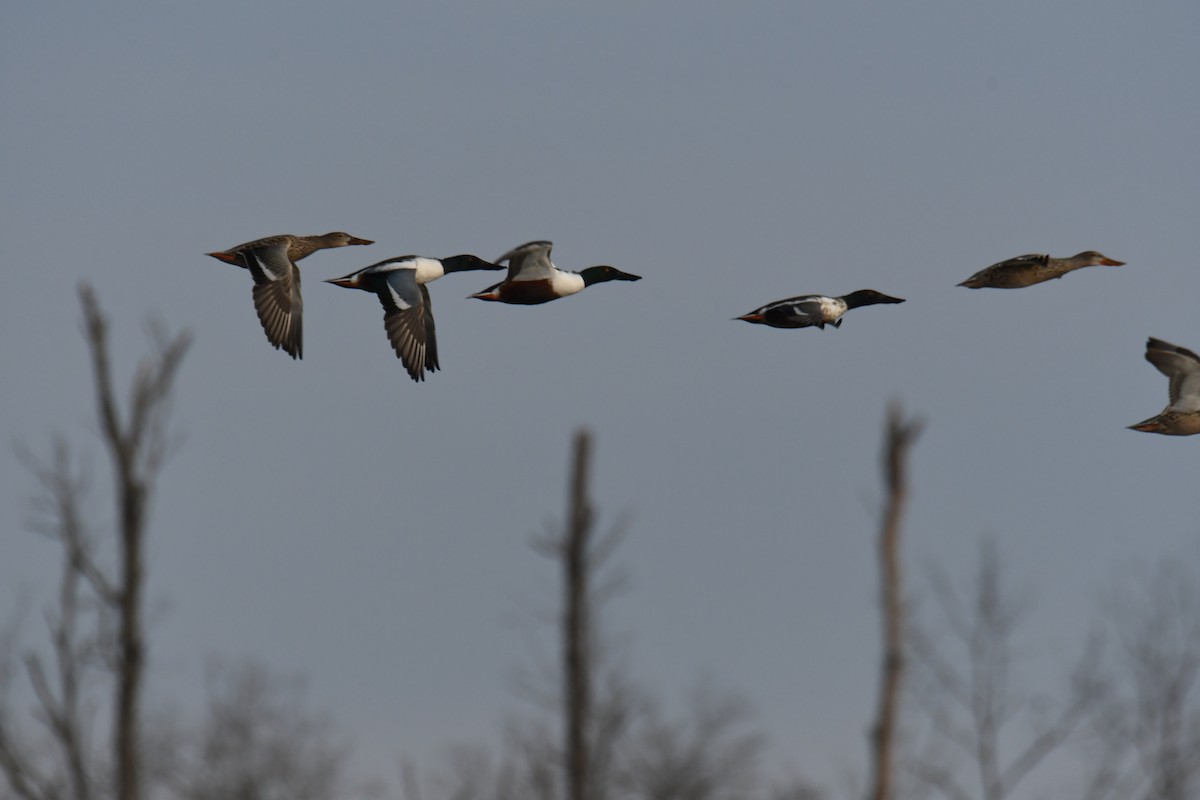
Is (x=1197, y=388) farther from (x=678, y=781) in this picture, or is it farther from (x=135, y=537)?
A: (x=678, y=781)

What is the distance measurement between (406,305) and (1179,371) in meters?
7.50

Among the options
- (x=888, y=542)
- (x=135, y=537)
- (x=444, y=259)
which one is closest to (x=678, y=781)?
(x=444, y=259)

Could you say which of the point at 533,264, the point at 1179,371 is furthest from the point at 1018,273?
the point at 533,264

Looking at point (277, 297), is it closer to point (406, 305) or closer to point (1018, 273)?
point (406, 305)

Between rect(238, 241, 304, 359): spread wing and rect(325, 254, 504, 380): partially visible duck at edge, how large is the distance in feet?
1.53

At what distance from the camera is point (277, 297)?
776 inches

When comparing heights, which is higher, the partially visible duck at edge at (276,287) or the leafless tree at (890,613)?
the partially visible duck at edge at (276,287)

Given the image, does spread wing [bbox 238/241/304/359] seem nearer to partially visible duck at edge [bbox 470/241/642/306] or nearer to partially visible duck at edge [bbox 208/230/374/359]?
partially visible duck at edge [bbox 208/230/374/359]

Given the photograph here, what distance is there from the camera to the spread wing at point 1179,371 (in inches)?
722

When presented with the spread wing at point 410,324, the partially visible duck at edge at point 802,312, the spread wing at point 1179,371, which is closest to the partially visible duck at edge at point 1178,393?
the spread wing at point 1179,371

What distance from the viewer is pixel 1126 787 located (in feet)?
86.5

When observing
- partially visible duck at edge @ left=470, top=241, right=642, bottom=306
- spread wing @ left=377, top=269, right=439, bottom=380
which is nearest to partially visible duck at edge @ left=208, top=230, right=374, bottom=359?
spread wing @ left=377, top=269, right=439, bottom=380

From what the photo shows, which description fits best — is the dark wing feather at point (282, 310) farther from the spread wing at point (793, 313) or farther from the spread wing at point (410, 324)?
the spread wing at point (793, 313)

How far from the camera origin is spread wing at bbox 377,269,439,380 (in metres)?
19.5
